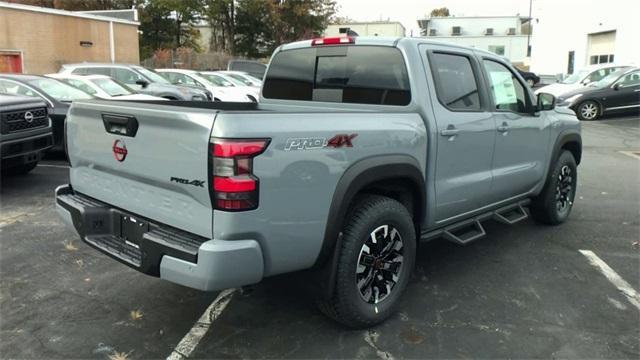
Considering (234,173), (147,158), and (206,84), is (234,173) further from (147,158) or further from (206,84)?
(206,84)

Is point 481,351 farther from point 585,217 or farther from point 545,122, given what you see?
point 585,217

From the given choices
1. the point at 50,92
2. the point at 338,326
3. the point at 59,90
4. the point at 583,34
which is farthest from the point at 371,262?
the point at 583,34

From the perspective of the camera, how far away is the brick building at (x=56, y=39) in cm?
2428

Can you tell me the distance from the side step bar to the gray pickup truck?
0.07ft

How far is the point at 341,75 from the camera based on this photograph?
4219 mm

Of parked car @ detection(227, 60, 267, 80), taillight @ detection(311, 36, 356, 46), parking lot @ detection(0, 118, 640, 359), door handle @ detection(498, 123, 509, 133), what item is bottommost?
parking lot @ detection(0, 118, 640, 359)

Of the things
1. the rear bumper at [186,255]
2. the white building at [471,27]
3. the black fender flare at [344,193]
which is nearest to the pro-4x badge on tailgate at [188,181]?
the rear bumper at [186,255]

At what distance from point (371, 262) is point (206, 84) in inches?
611

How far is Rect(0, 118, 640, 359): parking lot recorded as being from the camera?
331 cm

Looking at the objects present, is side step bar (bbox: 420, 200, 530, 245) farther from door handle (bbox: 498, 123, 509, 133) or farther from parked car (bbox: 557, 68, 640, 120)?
parked car (bbox: 557, 68, 640, 120)

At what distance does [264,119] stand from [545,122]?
3.52 m

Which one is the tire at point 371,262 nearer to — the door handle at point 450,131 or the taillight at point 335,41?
the door handle at point 450,131

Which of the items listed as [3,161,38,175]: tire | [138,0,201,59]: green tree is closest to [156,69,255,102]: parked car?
[3,161,38,175]: tire

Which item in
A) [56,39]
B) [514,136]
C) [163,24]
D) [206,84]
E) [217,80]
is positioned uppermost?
[163,24]
